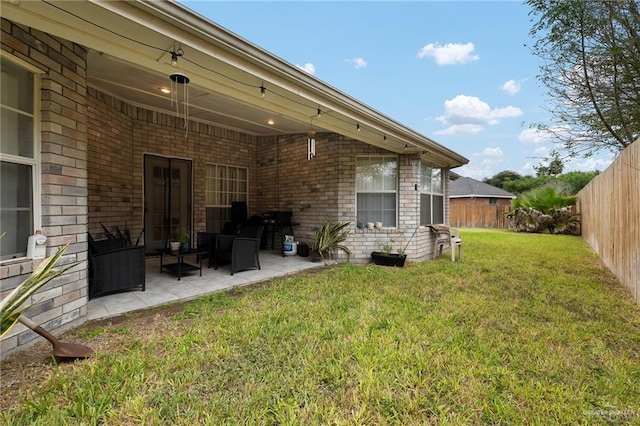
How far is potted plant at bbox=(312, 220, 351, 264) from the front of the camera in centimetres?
599

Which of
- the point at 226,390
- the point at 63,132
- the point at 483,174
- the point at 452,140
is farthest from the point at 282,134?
the point at 483,174

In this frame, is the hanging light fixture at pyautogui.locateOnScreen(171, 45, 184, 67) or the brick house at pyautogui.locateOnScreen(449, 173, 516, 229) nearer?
A: the hanging light fixture at pyautogui.locateOnScreen(171, 45, 184, 67)

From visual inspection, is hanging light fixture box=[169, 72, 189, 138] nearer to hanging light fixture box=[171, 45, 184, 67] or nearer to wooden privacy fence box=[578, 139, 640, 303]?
hanging light fixture box=[171, 45, 184, 67]

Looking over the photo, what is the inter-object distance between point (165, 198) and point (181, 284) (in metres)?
3.04

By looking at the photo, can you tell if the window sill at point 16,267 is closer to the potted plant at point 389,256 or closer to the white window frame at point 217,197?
the white window frame at point 217,197

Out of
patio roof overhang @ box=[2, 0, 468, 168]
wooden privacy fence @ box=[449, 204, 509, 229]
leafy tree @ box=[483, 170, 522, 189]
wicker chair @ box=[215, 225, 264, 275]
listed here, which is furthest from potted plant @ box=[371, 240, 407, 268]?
leafy tree @ box=[483, 170, 522, 189]

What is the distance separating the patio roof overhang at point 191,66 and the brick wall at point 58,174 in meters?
0.37

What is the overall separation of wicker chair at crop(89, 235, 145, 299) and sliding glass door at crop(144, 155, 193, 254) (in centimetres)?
234

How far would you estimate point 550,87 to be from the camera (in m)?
5.39

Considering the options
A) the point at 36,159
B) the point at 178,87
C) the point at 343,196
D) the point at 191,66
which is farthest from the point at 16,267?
the point at 343,196

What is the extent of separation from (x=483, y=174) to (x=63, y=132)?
4991 cm

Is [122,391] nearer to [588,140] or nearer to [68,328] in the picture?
[68,328]

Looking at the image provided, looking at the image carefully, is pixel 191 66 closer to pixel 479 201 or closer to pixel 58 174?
pixel 58 174

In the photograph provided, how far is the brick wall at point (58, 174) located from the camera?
2234mm
